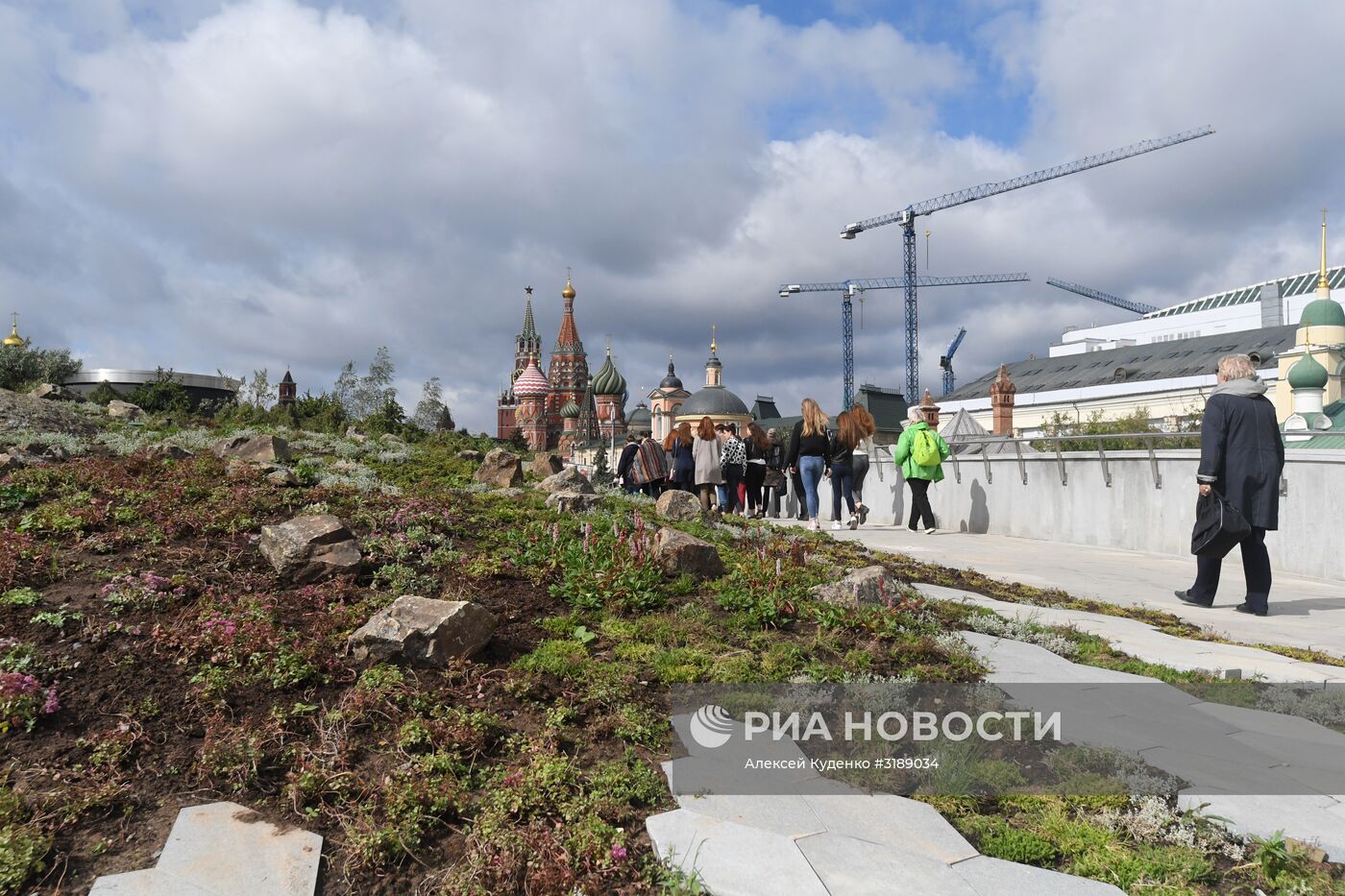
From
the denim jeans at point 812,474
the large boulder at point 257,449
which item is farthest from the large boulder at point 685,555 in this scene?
the denim jeans at point 812,474

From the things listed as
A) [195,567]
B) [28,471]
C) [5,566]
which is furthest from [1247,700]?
[28,471]

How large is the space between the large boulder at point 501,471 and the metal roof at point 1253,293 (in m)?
119

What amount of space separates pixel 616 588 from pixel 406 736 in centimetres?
224

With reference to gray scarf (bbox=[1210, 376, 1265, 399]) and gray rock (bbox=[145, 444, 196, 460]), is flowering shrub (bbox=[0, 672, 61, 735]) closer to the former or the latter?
gray rock (bbox=[145, 444, 196, 460])

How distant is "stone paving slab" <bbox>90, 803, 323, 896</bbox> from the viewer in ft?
9.11

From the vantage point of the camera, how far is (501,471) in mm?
11656

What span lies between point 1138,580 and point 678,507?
535cm

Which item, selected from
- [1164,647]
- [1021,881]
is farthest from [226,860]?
[1164,647]

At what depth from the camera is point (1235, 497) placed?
23.5ft

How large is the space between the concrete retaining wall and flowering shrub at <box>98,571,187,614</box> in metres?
11.2

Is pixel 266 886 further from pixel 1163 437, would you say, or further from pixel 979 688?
pixel 1163 437

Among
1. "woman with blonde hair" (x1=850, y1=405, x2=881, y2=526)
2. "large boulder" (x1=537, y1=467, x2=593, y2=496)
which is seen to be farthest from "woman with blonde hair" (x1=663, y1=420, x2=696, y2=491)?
"large boulder" (x1=537, y1=467, x2=593, y2=496)

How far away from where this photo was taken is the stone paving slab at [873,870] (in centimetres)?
274

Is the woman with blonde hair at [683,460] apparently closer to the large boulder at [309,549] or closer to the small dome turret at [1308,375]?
the large boulder at [309,549]
